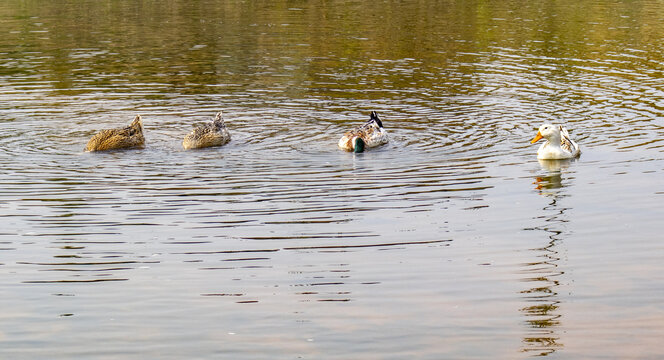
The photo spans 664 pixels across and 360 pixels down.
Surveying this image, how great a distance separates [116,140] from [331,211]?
696 cm

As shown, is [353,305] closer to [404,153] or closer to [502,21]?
[404,153]

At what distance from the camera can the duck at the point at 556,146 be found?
18.7m

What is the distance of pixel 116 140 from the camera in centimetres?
1997

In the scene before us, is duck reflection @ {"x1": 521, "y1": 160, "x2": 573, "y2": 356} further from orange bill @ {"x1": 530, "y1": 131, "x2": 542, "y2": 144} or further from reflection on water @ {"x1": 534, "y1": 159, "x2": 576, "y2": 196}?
orange bill @ {"x1": 530, "y1": 131, "x2": 542, "y2": 144}

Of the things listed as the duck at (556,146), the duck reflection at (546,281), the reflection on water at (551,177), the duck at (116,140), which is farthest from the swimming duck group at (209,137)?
the duck reflection at (546,281)

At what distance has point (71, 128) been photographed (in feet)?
73.7

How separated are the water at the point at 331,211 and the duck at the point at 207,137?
0.27m

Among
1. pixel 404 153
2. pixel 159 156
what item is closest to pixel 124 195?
pixel 159 156

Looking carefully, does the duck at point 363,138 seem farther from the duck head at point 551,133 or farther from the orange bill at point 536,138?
the duck head at point 551,133

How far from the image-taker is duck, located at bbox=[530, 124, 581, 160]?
18.7m

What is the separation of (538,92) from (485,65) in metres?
5.77

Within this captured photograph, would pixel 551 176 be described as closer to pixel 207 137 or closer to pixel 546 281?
pixel 546 281

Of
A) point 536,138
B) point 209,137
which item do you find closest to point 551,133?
point 536,138

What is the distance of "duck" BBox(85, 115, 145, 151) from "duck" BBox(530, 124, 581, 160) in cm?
779
